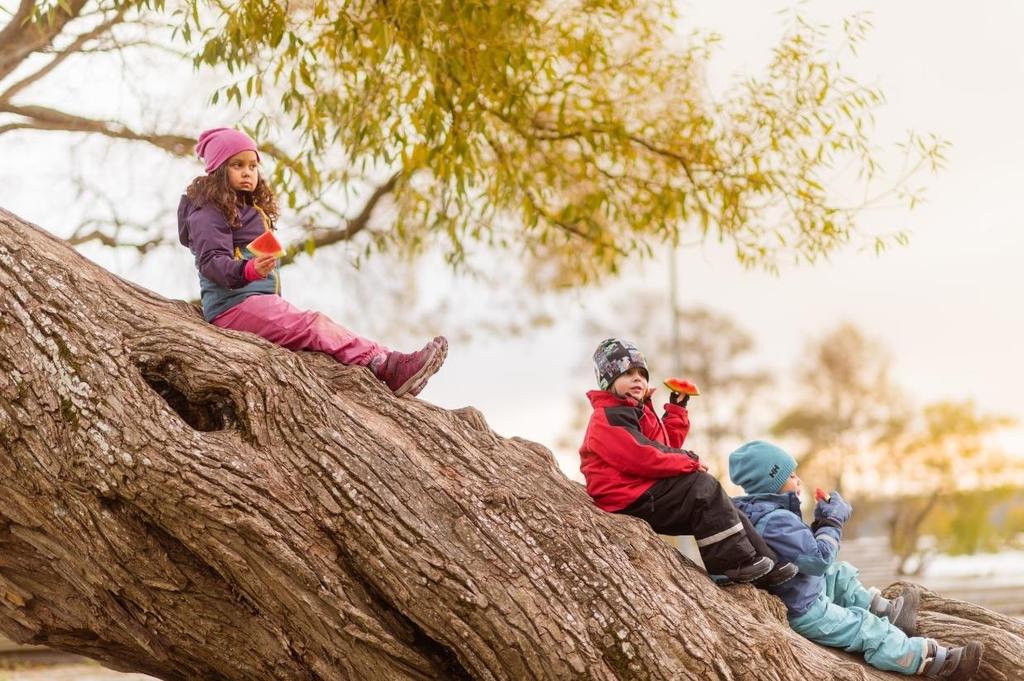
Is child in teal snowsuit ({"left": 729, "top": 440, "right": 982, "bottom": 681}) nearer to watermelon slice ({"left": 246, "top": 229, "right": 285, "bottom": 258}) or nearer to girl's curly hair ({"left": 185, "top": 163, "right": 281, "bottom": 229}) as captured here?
watermelon slice ({"left": 246, "top": 229, "right": 285, "bottom": 258})

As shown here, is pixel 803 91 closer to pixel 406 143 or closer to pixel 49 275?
pixel 406 143

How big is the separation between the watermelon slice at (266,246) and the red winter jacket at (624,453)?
1711 millimetres

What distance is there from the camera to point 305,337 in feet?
18.5

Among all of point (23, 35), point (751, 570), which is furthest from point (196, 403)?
point (23, 35)

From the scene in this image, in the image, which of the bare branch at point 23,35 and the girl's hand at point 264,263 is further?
the bare branch at point 23,35

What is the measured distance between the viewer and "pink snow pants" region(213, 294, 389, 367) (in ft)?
18.3

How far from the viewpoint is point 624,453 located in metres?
5.57

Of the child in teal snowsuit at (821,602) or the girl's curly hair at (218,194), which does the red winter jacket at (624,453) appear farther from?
the girl's curly hair at (218,194)

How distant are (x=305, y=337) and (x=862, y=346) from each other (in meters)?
28.1

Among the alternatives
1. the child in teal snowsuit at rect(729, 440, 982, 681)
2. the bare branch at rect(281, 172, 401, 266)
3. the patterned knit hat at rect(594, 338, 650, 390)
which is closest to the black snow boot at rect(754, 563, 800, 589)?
the child in teal snowsuit at rect(729, 440, 982, 681)

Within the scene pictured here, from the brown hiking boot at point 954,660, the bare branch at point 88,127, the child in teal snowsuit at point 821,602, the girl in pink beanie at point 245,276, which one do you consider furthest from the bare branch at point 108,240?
the brown hiking boot at point 954,660

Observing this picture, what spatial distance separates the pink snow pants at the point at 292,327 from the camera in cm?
558

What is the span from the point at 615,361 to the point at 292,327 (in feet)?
5.24

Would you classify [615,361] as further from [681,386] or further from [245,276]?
[245,276]
